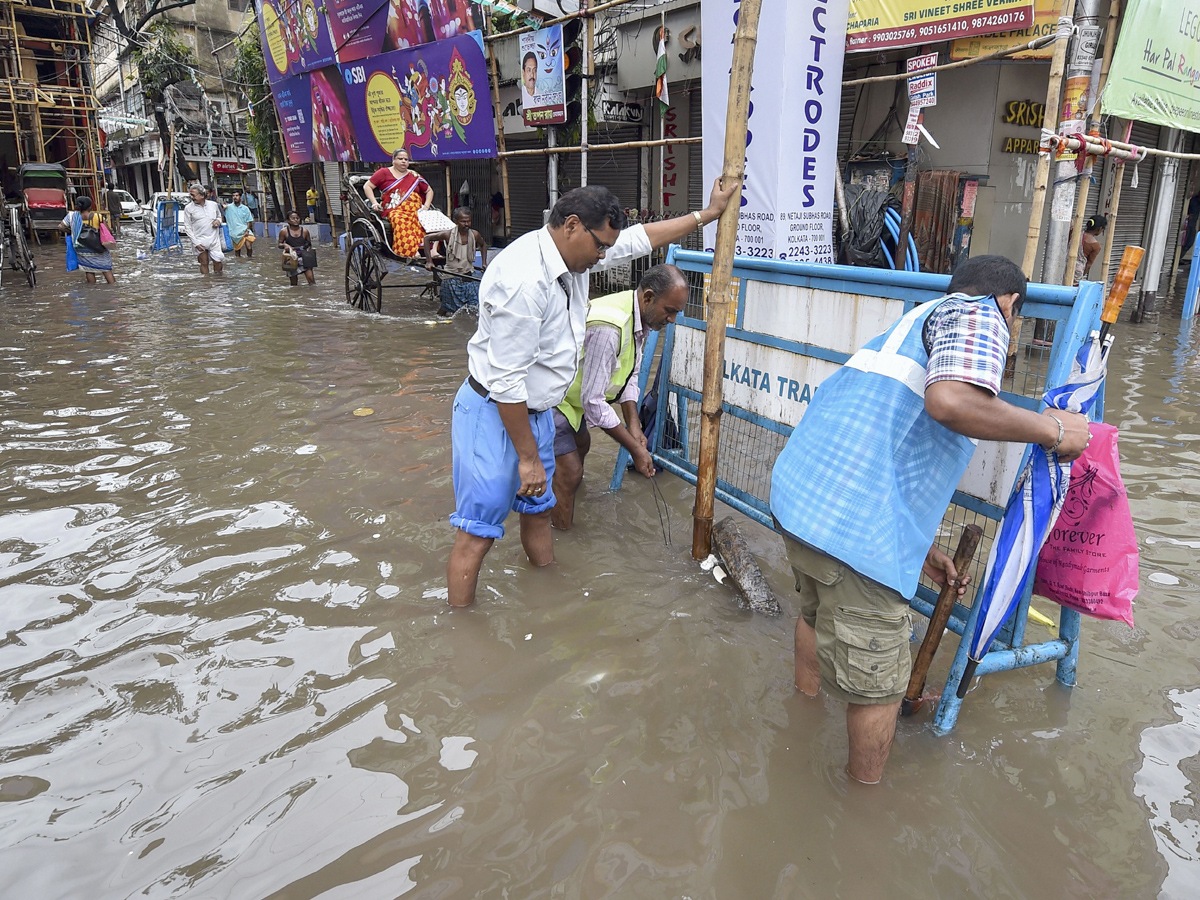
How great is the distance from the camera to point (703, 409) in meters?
3.31

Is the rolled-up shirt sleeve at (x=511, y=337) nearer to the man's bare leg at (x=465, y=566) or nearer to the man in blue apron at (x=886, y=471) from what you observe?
the man's bare leg at (x=465, y=566)

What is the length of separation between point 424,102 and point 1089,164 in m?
10.3

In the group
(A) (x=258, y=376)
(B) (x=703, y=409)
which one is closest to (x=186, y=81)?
(A) (x=258, y=376)

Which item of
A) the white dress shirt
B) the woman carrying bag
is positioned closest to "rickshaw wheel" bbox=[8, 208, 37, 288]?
the woman carrying bag

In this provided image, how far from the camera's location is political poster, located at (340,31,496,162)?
37.7 ft

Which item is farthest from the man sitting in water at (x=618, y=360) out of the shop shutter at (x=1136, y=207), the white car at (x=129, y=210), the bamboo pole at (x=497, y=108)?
the white car at (x=129, y=210)

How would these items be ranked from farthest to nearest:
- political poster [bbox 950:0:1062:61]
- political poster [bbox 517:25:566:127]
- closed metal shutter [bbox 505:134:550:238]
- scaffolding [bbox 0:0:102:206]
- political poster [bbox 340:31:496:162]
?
scaffolding [bbox 0:0:102:206] < closed metal shutter [bbox 505:134:550:238] < political poster [bbox 340:31:496:162] < political poster [bbox 517:25:566:127] < political poster [bbox 950:0:1062:61]

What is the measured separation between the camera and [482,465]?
9.38ft

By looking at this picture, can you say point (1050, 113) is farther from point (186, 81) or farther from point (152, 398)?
point (186, 81)

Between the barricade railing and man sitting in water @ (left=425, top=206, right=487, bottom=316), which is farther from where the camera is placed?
man sitting in water @ (left=425, top=206, right=487, bottom=316)

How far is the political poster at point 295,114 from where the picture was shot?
1753cm

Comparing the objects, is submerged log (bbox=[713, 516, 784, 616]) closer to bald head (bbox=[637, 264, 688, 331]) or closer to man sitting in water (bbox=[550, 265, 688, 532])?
man sitting in water (bbox=[550, 265, 688, 532])

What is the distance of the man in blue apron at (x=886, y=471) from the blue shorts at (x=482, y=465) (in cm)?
112

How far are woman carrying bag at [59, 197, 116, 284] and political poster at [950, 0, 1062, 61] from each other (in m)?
13.1
